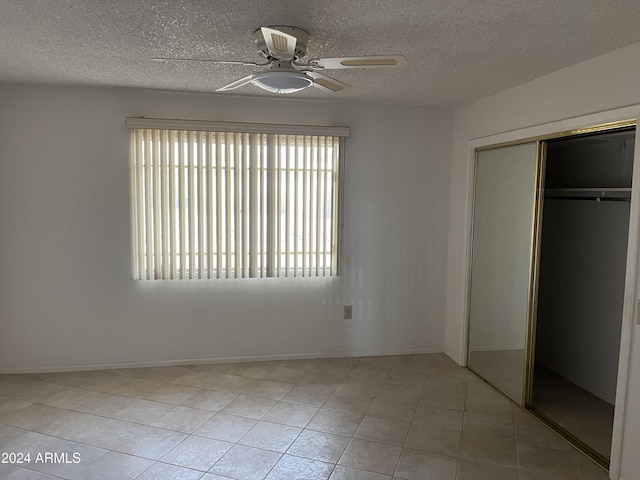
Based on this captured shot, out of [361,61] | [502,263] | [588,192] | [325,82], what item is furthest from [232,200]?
[588,192]

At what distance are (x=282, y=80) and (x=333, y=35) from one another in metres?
0.39

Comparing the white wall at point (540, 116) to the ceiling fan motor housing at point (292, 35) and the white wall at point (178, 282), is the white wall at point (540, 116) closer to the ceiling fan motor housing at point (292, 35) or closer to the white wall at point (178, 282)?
the white wall at point (178, 282)

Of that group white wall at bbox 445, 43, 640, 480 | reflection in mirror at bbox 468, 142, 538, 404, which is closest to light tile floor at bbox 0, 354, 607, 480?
reflection in mirror at bbox 468, 142, 538, 404

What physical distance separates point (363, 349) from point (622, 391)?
2329 millimetres

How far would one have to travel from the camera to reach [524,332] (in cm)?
342

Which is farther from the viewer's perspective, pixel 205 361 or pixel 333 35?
pixel 205 361

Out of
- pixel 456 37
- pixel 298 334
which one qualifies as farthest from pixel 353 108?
pixel 298 334

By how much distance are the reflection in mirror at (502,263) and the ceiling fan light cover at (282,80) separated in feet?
6.03

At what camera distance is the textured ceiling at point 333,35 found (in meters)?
2.05

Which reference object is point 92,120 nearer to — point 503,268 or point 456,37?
point 456,37

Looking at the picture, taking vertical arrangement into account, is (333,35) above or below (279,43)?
above

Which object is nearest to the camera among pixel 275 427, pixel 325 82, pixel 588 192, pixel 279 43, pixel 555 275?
pixel 279 43

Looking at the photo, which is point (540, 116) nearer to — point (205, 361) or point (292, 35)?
point (292, 35)

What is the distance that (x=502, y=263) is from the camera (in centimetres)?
370
